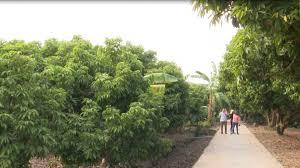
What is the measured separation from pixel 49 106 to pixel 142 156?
3965 millimetres

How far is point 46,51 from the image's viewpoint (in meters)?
A: 14.8

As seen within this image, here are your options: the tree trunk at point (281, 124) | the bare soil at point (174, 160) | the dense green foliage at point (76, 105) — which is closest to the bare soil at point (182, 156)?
the bare soil at point (174, 160)

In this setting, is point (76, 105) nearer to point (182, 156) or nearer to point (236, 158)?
point (236, 158)

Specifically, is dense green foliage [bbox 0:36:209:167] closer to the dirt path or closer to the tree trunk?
the dirt path

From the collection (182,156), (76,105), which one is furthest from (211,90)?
(76,105)

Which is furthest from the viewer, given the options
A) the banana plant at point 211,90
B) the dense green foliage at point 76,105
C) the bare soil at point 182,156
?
the banana plant at point 211,90

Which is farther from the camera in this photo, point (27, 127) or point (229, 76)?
point (229, 76)

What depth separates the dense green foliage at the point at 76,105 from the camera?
9125 millimetres

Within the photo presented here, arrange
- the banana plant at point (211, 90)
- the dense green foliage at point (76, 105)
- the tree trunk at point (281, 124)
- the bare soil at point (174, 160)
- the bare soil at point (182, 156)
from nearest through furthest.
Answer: the dense green foliage at point (76, 105) → the bare soil at point (174, 160) → the bare soil at point (182, 156) → the tree trunk at point (281, 124) → the banana plant at point (211, 90)

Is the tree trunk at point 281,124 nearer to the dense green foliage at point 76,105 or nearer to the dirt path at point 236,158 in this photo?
the dirt path at point 236,158

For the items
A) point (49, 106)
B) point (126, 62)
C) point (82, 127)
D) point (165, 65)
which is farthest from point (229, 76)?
point (49, 106)

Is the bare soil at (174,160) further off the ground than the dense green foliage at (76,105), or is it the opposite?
the dense green foliage at (76,105)

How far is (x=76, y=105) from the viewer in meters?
12.8

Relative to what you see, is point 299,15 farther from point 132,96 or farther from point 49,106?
point 132,96
